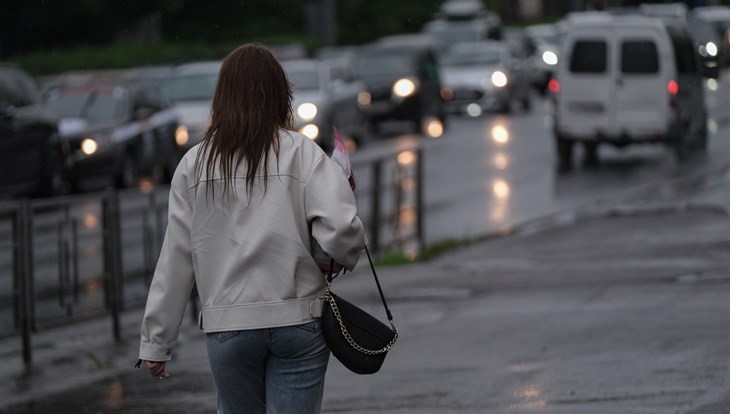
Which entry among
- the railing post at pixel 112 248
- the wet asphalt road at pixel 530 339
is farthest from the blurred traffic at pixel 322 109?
the railing post at pixel 112 248

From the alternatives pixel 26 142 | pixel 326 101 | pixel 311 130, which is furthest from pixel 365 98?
pixel 26 142

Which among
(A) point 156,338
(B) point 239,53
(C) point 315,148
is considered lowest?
(A) point 156,338

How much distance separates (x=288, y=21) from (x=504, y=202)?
48581 millimetres

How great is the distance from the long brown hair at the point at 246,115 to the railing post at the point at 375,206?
9.93 metres

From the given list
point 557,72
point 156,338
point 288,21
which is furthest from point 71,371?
point 288,21

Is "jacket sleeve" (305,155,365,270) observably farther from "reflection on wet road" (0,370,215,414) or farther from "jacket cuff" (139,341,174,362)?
"reflection on wet road" (0,370,215,414)

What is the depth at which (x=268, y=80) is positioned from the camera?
4480mm

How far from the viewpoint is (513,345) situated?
29.2 feet

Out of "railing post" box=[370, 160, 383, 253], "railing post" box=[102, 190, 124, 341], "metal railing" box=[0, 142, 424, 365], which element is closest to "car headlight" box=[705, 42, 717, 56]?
"railing post" box=[370, 160, 383, 253]

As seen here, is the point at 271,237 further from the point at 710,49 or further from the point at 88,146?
the point at 710,49

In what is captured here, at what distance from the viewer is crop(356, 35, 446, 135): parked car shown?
32469mm

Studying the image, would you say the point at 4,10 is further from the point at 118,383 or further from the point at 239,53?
the point at 239,53

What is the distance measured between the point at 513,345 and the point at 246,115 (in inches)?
187

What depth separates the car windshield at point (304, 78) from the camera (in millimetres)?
27484
